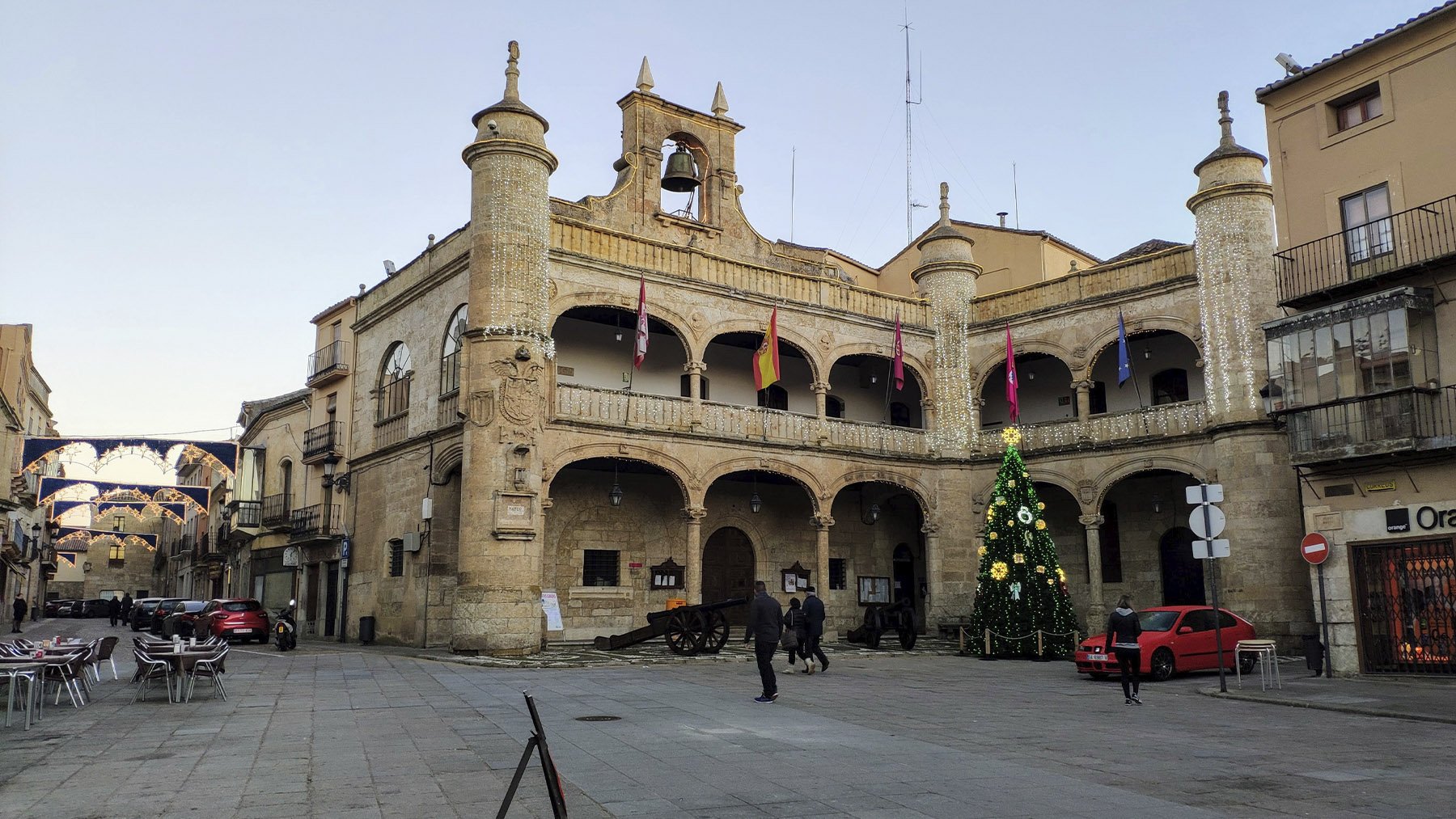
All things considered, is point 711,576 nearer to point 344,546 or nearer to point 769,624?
point 344,546

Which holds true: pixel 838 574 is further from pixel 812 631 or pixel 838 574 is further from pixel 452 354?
pixel 452 354

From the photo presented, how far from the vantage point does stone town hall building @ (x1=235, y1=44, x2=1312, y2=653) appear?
21734 mm

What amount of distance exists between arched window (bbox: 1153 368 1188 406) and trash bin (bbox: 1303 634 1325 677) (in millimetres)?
10022

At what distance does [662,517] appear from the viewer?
26375 mm

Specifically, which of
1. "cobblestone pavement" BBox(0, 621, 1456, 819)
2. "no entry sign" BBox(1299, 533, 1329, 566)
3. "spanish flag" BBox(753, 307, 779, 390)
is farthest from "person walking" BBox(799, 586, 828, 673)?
"no entry sign" BBox(1299, 533, 1329, 566)

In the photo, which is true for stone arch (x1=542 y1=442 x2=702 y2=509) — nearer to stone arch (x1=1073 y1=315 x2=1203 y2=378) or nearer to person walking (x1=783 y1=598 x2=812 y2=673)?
person walking (x1=783 y1=598 x2=812 y2=673)

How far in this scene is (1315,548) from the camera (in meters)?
16.3

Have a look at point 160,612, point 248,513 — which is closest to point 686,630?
point 160,612

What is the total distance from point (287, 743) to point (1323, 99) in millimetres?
18953

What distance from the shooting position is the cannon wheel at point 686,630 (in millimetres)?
20844

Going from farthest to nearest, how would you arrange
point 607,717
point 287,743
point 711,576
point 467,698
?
point 711,576, point 467,698, point 607,717, point 287,743

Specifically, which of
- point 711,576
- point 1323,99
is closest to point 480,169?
point 711,576

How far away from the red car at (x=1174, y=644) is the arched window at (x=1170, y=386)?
9117 millimetres

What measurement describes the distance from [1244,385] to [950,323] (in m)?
7.90
